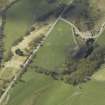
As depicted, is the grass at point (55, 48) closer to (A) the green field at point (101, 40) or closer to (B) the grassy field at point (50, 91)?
(B) the grassy field at point (50, 91)

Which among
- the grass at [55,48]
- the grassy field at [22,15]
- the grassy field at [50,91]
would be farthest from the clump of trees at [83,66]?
the grassy field at [22,15]

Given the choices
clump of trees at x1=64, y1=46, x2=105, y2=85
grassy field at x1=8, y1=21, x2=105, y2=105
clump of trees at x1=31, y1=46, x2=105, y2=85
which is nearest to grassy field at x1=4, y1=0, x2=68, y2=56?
grassy field at x1=8, y1=21, x2=105, y2=105

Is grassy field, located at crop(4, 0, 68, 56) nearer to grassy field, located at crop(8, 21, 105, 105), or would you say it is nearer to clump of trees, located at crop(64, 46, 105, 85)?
→ grassy field, located at crop(8, 21, 105, 105)

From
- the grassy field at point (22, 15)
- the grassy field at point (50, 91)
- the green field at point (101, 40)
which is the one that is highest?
the grassy field at point (22, 15)

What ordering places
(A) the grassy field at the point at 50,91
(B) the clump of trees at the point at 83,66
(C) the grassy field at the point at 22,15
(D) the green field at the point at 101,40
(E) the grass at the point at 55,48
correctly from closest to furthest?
(A) the grassy field at the point at 50,91, (B) the clump of trees at the point at 83,66, (E) the grass at the point at 55,48, (D) the green field at the point at 101,40, (C) the grassy field at the point at 22,15

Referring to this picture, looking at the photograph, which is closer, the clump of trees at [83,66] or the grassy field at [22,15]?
the clump of trees at [83,66]

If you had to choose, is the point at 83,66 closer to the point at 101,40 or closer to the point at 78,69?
the point at 78,69

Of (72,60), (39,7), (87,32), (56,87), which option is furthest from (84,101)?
(39,7)

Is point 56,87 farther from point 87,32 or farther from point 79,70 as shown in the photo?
point 87,32
